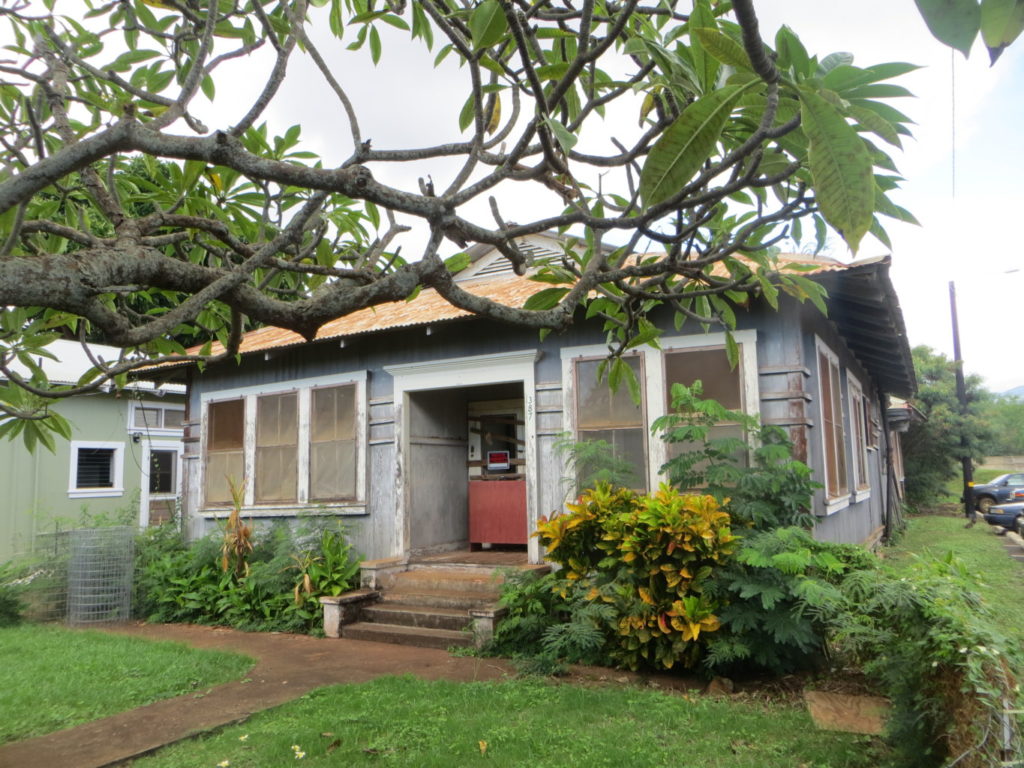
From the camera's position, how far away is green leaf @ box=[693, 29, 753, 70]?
1.42 meters

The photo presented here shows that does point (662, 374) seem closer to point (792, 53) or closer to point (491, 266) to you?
point (491, 266)

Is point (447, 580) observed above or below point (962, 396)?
below

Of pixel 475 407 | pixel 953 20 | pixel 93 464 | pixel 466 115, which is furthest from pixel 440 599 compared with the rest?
pixel 93 464

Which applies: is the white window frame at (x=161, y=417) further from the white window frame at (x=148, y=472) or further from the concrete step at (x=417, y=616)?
the concrete step at (x=417, y=616)

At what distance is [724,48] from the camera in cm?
144

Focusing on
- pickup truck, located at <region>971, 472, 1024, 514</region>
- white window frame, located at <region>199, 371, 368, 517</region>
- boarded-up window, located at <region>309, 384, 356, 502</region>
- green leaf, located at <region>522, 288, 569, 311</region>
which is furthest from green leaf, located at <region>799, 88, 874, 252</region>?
pickup truck, located at <region>971, 472, 1024, 514</region>

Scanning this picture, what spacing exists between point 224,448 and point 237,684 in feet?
15.8

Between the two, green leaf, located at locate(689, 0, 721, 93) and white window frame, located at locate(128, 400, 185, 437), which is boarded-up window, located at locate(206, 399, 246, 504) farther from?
green leaf, located at locate(689, 0, 721, 93)

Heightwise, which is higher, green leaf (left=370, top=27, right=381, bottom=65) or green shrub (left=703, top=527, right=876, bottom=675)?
green leaf (left=370, top=27, right=381, bottom=65)

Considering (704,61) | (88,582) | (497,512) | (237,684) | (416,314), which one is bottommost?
(237,684)

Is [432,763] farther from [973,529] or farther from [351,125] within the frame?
[973,529]

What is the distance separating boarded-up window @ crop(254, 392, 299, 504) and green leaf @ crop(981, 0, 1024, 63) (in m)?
9.11

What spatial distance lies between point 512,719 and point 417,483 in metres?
4.41

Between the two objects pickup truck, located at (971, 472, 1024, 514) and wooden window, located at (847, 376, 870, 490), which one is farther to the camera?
pickup truck, located at (971, 472, 1024, 514)
